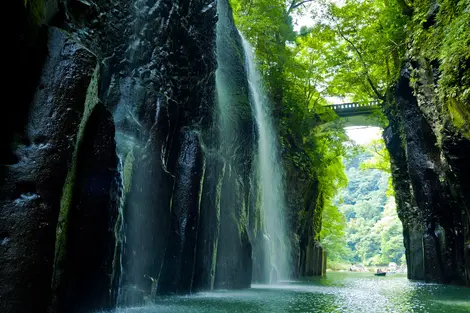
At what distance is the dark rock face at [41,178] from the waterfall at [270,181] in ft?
42.3

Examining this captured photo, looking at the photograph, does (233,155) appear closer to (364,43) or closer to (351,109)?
(364,43)

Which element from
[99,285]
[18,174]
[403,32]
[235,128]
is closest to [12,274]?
[18,174]

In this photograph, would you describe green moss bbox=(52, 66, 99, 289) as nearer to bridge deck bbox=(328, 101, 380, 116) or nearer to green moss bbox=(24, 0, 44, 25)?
green moss bbox=(24, 0, 44, 25)

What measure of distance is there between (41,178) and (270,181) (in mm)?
16370

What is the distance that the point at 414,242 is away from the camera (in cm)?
2144

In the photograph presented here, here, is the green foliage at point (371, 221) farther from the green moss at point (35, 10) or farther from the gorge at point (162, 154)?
the green moss at point (35, 10)

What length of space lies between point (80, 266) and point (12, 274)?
5.13ft

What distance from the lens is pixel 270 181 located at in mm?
20672

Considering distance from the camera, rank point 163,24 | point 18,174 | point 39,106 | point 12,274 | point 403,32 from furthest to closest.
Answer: point 403,32, point 163,24, point 39,106, point 18,174, point 12,274

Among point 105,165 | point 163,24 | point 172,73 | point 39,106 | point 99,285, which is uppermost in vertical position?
point 163,24

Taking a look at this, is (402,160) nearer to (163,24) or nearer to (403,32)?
(403,32)

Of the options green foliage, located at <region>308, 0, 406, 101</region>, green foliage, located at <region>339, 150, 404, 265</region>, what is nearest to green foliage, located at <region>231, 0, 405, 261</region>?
green foliage, located at <region>308, 0, 406, 101</region>

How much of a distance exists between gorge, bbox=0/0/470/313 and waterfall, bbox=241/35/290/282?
0.15m

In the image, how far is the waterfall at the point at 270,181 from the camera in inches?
755
